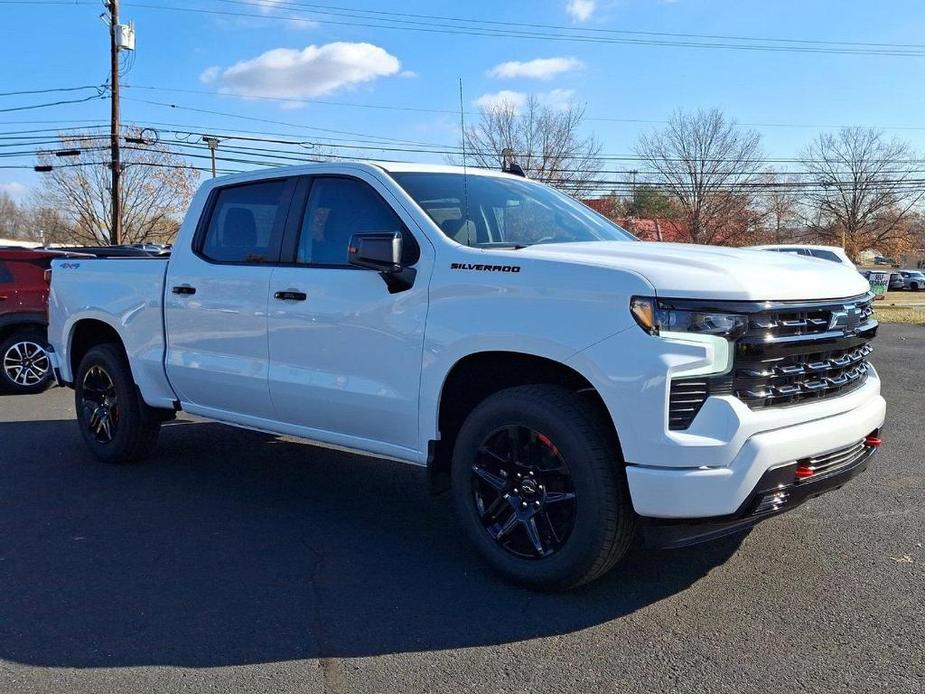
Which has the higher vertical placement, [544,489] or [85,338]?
[85,338]

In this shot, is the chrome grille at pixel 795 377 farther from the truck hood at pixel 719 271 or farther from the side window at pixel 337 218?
the side window at pixel 337 218

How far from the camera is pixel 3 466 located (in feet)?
20.3

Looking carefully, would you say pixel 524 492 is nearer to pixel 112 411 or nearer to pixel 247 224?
pixel 247 224

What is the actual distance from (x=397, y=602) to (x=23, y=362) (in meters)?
7.88

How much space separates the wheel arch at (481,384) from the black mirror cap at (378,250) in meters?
0.59

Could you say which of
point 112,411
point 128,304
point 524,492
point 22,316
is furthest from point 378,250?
point 22,316

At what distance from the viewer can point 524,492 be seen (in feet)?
12.3

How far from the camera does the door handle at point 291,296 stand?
4535mm

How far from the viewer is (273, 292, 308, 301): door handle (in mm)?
4535

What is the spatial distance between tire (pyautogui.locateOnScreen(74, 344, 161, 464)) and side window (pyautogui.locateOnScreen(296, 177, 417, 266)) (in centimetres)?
212

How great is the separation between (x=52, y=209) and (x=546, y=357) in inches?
2298

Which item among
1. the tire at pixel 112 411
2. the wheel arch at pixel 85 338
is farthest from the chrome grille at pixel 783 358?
the wheel arch at pixel 85 338

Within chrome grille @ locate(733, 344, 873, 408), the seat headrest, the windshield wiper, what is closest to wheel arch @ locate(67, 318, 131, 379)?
the seat headrest

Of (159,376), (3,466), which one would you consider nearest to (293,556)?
(159,376)
